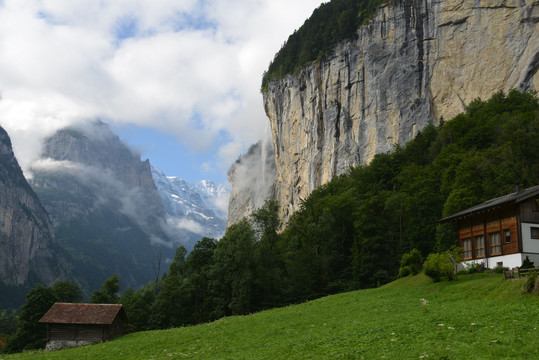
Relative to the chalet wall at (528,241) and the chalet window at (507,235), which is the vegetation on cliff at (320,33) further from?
the chalet wall at (528,241)

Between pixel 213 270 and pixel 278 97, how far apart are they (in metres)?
71.1

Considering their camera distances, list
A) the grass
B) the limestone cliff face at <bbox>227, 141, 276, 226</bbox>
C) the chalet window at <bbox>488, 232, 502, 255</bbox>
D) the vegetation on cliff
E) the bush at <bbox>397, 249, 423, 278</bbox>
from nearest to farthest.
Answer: the grass → the chalet window at <bbox>488, 232, 502, 255</bbox> → the bush at <bbox>397, 249, 423, 278</bbox> → the vegetation on cliff → the limestone cliff face at <bbox>227, 141, 276, 226</bbox>

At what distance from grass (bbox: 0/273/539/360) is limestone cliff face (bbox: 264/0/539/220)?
53295mm

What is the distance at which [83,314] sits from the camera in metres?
47.1

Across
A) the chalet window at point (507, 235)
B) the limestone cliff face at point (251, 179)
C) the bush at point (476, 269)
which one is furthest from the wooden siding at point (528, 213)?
the limestone cliff face at point (251, 179)

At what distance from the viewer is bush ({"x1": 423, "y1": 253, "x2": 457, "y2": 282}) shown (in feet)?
107

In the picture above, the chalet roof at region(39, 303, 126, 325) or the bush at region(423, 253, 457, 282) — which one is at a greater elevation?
the bush at region(423, 253, 457, 282)

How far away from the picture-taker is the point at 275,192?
136 m

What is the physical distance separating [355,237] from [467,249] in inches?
711

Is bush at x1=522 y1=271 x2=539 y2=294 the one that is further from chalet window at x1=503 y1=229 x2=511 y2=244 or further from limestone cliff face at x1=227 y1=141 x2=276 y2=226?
limestone cliff face at x1=227 y1=141 x2=276 y2=226

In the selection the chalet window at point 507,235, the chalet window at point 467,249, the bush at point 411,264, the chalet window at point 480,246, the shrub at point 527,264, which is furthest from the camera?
the bush at point 411,264

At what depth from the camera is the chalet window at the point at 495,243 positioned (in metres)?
35.9

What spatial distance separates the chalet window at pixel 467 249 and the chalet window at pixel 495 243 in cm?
273

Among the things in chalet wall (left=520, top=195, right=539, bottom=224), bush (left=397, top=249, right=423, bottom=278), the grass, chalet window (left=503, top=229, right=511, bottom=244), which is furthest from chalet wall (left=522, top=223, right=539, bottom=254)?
bush (left=397, top=249, right=423, bottom=278)
